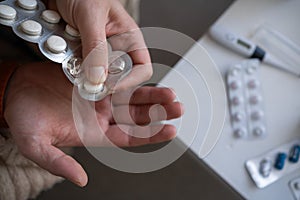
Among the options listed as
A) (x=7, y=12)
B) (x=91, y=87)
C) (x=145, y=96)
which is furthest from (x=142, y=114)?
(x=7, y=12)

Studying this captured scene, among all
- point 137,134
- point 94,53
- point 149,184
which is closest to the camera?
point 94,53

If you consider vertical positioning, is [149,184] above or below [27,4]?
below

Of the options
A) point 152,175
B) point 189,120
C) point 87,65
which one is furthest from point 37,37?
point 152,175

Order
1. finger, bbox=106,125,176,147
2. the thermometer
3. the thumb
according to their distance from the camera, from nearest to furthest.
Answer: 1. the thumb
2. finger, bbox=106,125,176,147
3. the thermometer

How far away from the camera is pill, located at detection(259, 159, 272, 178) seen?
0.58 meters

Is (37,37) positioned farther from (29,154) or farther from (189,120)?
(189,120)

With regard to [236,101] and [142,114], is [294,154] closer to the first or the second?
[236,101]

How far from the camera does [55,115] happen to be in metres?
0.53

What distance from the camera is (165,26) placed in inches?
35.5

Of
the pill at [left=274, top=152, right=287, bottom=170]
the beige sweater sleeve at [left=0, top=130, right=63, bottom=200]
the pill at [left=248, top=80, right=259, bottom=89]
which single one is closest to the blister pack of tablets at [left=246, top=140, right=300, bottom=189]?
the pill at [left=274, top=152, right=287, bottom=170]

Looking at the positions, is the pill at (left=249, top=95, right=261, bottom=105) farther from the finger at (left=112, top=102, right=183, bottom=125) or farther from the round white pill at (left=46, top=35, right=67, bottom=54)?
the round white pill at (left=46, top=35, right=67, bottom=54)

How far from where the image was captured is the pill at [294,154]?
595mm

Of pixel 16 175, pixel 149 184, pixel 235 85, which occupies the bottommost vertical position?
pixel 149 184

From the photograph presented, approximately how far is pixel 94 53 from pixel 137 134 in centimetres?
17
